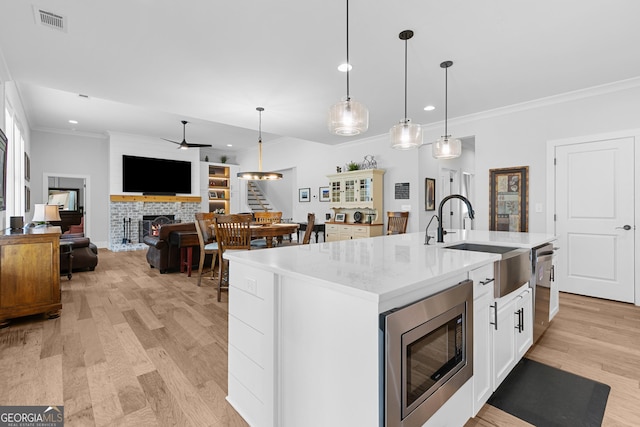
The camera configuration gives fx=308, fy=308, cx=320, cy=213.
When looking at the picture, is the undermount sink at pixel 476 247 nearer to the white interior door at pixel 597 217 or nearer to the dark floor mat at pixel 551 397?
the dark floor mat at pixel 551 397

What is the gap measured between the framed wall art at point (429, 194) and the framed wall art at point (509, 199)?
→ 134 cm

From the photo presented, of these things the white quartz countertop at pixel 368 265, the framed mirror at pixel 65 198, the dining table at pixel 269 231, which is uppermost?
the framed mirror at pixel 65 198

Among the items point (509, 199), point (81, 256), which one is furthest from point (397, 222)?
point (81, 256)

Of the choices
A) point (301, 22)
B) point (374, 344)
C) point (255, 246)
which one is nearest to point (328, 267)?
point (374, 344)

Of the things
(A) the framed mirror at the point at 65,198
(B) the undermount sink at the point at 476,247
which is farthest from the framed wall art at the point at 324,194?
(A) the framed mirror at the point at 65,198

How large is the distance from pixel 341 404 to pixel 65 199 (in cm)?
954

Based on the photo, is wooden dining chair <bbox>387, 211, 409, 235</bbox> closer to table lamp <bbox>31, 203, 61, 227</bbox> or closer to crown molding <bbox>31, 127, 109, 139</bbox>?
table lamp <bbox>31, 203, 61, 227</bbox>

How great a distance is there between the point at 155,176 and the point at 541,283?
868cm

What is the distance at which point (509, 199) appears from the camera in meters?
4.62

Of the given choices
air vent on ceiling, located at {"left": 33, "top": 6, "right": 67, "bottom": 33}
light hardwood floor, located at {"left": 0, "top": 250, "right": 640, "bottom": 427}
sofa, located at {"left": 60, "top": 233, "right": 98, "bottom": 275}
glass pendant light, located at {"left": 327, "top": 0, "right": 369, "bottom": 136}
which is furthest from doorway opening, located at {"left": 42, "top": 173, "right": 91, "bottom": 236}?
glass pendant light, located at {"left": 327, "top": 0, "right": 369, "bottom": 136}

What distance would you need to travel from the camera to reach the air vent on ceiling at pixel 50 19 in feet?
7.73

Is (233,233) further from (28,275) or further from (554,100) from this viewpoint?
(554,100)

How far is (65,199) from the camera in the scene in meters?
7.91

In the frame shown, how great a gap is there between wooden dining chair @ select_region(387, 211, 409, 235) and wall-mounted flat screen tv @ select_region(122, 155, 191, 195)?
5.96 m
